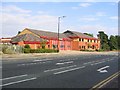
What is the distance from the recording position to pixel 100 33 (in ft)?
465

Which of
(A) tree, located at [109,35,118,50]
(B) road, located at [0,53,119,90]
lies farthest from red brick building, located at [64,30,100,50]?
(B) road, located at [0,53,119,90]

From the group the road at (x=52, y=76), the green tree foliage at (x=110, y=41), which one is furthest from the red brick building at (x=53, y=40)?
the road at (x=52, y=76)

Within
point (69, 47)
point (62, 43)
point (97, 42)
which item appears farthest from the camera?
point (97, 42)

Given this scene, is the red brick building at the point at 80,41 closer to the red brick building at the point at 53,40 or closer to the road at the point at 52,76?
the red brick building at the point at 53,40

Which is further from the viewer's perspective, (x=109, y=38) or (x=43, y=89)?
(x=109, y=38)

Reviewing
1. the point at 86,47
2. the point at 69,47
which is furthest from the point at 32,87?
the point at 86,47

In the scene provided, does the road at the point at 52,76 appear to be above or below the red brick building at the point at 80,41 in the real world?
below

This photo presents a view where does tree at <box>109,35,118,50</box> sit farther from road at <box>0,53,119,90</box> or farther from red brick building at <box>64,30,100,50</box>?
road at <box>0,53,119,90</box>

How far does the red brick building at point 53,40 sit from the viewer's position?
247ft

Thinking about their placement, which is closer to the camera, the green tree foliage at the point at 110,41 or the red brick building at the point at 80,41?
the red brick building at the point at 80,41

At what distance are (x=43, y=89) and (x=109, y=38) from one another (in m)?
131

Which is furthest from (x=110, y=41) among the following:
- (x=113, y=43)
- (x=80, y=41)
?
(x=80, y=41)

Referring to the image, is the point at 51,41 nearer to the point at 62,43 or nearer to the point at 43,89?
the point at 62,43

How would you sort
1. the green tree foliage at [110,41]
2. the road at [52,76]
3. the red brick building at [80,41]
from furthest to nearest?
the green tree foliage at [110,41] < the red brick building at [80,41] < the road at [52,76]
